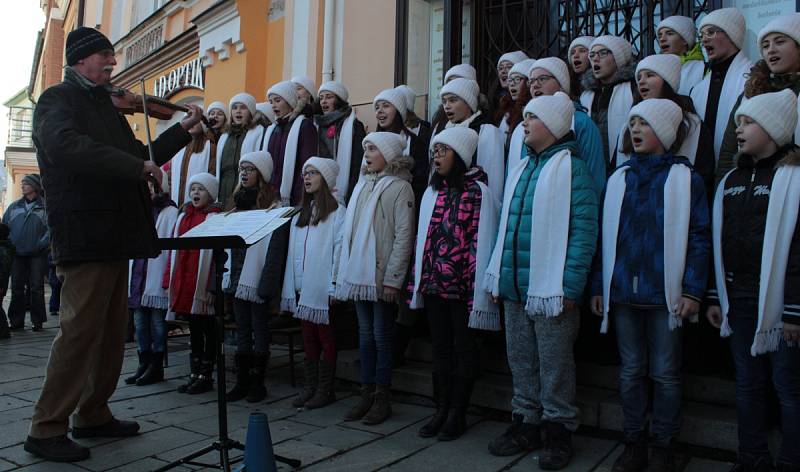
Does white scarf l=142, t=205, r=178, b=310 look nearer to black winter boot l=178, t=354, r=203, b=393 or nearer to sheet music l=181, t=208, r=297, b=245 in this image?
black winter boot l=178, t=354, r=203, b=393

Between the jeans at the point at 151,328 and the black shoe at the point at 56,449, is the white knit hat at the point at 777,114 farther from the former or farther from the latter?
the jeans at the point at 151,328

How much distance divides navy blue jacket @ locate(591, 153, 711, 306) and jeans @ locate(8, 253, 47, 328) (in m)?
7.96

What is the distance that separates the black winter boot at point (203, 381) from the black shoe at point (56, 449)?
1.44 meters

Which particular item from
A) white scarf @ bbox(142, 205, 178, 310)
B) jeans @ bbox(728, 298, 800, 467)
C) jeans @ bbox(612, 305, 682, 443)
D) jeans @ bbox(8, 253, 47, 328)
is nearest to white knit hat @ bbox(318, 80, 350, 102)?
white scarf @ bbox(142, 205, 178, 310)

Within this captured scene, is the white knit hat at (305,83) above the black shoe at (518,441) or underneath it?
above

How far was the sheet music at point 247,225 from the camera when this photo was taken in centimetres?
274

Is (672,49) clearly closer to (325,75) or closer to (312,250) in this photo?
(312,250)

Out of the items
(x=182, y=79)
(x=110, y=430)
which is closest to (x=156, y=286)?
(x=110, y=430)

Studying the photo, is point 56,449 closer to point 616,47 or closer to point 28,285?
point 616,47

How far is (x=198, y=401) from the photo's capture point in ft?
15.1

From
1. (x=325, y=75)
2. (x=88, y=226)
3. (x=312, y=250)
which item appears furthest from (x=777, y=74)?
(x=325, y=75)

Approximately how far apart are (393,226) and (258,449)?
6.02 ft

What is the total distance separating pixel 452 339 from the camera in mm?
3836

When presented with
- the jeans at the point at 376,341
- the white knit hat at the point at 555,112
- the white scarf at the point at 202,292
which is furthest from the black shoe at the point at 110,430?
the white knit hat at the point at 555,112
